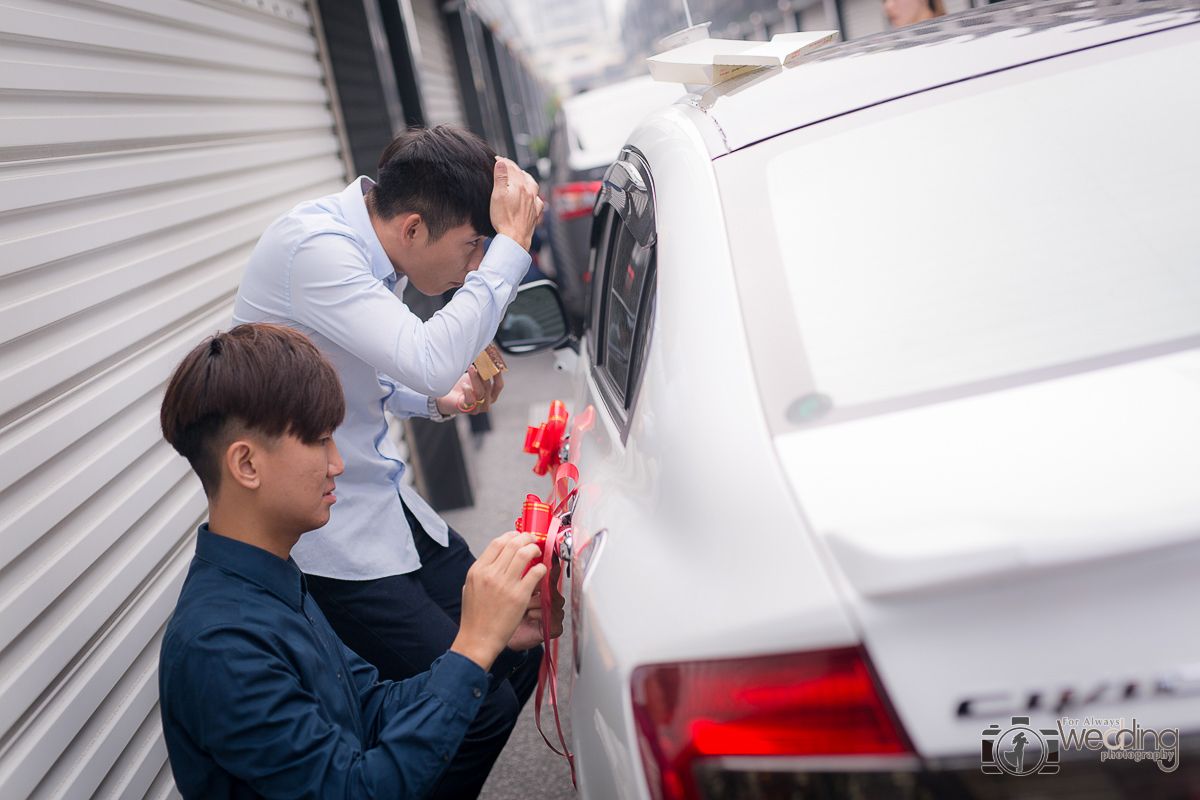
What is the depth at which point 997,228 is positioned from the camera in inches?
49.7

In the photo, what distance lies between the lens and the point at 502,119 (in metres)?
16.8

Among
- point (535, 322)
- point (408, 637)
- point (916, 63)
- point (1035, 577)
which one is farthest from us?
point (535, 322)

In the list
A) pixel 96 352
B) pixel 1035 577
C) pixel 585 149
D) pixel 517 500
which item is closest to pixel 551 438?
pixel 96 352

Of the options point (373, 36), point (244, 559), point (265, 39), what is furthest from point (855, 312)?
point (373, 36)

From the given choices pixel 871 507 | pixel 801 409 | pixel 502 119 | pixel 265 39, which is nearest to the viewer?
pixel 871 507

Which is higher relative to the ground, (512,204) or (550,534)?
(512,204)

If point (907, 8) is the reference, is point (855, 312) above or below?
below

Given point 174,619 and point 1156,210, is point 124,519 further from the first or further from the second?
point 1156,210

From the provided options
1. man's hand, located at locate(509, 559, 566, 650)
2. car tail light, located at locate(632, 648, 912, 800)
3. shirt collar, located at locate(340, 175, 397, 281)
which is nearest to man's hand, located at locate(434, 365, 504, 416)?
shirt collar, located at locate(340, 175, 397, 281)

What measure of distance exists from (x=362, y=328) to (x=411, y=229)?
343 millimetres

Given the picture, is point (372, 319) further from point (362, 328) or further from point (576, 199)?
point (576, 199)

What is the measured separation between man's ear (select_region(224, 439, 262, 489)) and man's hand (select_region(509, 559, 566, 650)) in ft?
1.97

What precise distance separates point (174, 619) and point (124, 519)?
92 centimetres

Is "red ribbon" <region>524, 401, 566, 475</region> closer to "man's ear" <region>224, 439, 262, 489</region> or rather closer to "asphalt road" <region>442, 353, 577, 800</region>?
"asphalt road" <region>442, 353, 577, 800</region>
